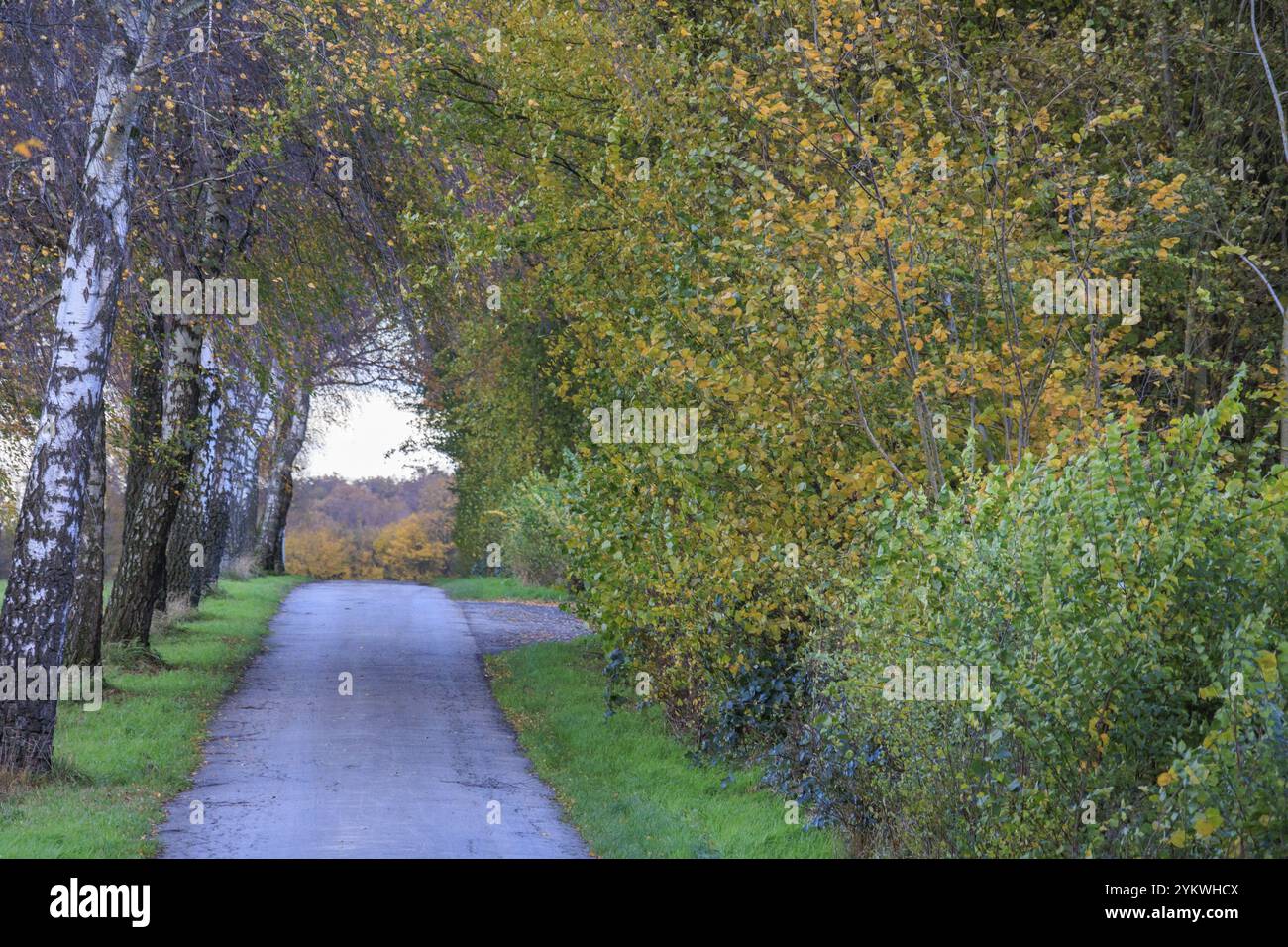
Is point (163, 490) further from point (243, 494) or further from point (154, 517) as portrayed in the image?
point (243, 494)

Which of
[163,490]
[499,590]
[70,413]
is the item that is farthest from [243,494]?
[70,413]

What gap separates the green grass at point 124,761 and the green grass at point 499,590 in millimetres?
16485

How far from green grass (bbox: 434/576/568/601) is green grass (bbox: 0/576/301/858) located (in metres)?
16.5

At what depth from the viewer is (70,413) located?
11.5 meters

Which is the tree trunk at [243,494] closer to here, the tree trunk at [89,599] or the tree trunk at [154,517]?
the tree trunk at [154,517]

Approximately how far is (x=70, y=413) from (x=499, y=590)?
28.9 metres

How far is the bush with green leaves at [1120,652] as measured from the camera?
18.2 feet

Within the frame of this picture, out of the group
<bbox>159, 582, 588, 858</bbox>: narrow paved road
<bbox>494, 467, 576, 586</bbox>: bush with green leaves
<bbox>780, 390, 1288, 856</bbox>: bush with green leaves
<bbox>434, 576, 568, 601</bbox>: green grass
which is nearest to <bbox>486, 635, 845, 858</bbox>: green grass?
<bbox>159, 582, 588, 858</bbox>: narrow paved road

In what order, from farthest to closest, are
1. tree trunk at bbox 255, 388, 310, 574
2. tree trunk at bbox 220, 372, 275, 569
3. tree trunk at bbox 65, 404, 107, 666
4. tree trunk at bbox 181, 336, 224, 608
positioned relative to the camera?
tree trunk at bbox 255, 388, 310, 574
tree trunk at bbox 220, 372, 275, 569
tree trunk at bbox 181, 336, 224, 608
tree trunk at bbox 65, 404, 107, 666

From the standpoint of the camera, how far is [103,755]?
12.3 meters

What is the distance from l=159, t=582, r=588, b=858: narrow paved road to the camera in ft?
31.3

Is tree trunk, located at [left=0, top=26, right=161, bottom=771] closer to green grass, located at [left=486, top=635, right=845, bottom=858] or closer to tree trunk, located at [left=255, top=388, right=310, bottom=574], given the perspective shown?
green grass, located at [left=486, top=635, right=845, bottom=858]

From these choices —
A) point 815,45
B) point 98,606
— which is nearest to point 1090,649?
point 815,45

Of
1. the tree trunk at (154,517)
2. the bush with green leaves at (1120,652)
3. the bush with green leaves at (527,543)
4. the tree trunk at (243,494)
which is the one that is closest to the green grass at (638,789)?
the bush with green leaves at (1120,652)
